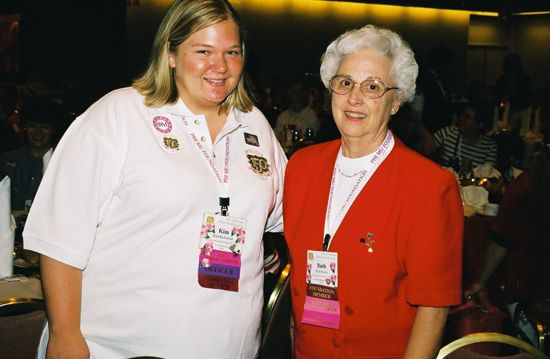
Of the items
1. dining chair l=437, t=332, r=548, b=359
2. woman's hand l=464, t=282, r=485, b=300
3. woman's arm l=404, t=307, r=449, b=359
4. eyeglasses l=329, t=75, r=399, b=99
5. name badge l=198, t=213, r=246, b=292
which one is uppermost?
eyeglasses l=329, t=75, r=399, b=99

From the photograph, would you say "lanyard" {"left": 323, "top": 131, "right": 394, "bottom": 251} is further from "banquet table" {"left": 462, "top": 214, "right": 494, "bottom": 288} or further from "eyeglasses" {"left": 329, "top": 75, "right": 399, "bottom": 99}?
"banquet table" {"left": 462, "top": 214, "right": 494, "bottom": 288}

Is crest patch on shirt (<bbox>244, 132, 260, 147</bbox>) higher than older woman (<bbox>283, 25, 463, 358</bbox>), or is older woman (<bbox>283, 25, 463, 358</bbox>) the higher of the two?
crest patch on shirt (<bbox>244, 132, 260, 147</bbox>)

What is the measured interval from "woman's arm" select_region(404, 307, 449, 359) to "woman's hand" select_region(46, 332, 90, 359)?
988 millimetres

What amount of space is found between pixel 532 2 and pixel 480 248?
45.6 feet

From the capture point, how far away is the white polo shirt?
191 centimetres

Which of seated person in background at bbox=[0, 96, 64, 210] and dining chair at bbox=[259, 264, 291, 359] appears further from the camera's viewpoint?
seated person in background at bbox=[0, 96, 64, 210]

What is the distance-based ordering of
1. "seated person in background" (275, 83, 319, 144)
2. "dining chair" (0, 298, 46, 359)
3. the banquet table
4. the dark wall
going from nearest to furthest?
"dining chair" (0, 298, 46, 359) → the banquet table → "seated person in background" (275, 83, 319, 144) → the dark wall

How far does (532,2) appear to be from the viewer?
653 inches

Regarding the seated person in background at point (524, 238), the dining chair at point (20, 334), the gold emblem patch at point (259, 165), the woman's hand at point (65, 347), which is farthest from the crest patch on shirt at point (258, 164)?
the seated person in background at point (524, 238)

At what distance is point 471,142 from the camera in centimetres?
653

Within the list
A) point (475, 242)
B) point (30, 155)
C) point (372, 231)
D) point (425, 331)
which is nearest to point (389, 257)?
point (372, 231)

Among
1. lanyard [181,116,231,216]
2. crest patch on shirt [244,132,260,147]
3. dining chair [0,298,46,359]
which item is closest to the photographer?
lanyard [181,116,231,216]

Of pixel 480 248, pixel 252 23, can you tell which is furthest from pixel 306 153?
pixel 252 23

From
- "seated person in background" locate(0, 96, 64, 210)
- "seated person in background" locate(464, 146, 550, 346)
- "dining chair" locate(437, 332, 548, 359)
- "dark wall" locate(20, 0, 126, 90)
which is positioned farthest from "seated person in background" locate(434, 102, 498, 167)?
"dark wall" locate(20, 0, 126, 90)
